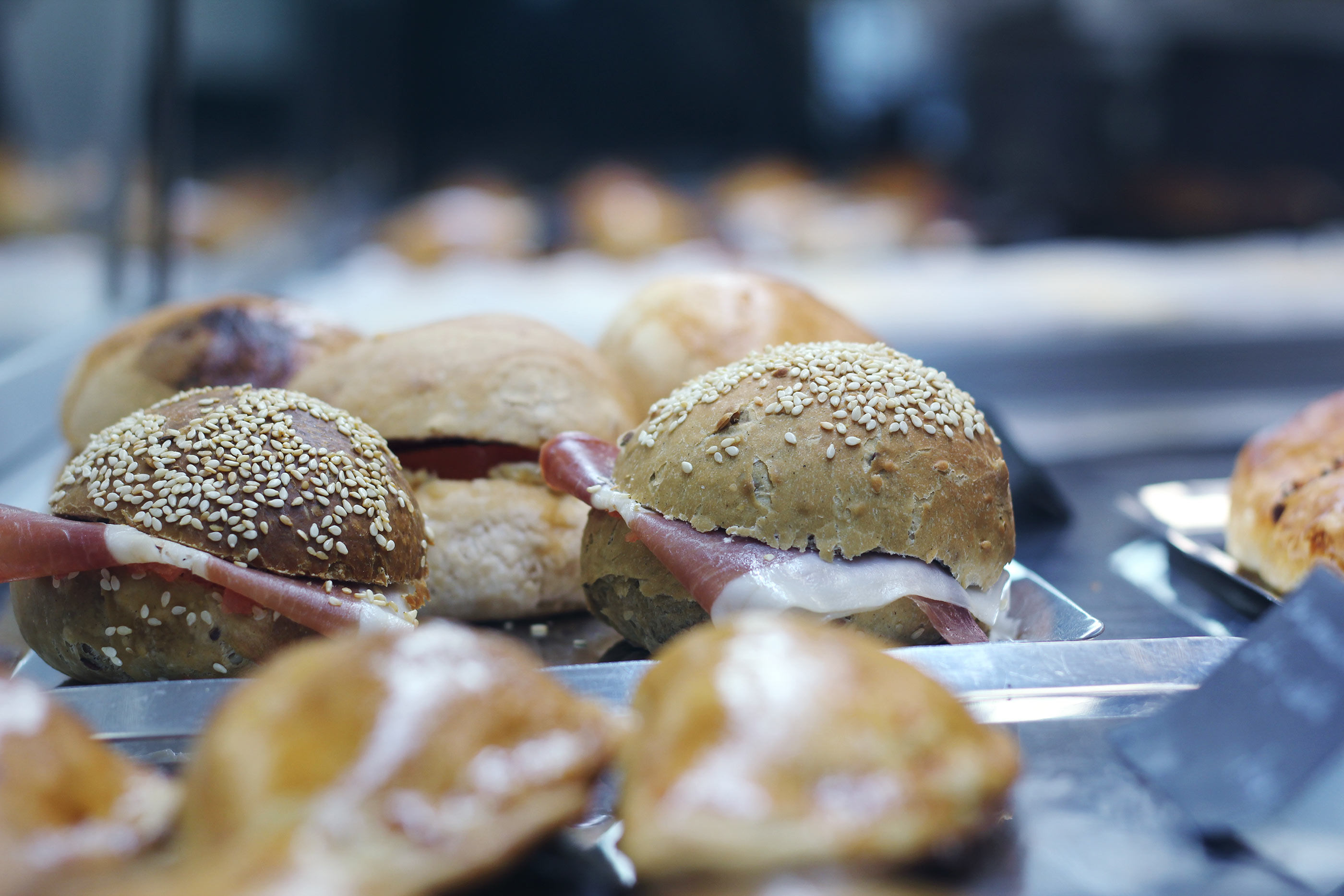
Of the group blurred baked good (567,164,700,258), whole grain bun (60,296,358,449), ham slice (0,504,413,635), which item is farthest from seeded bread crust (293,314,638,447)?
blurred baked good (567,164,700,258)

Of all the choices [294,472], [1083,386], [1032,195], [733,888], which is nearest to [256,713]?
[733,888]

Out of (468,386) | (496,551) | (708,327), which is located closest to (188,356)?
(468,386)

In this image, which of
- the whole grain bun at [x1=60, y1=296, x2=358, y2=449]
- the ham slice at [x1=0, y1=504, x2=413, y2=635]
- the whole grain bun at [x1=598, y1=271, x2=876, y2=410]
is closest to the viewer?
the ham slice at [x1=0, y1=504, x2=413, y2=635]

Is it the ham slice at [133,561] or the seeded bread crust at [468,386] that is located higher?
the seeded bread crust at [468,386]

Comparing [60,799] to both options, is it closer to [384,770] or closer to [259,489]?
[384,770]

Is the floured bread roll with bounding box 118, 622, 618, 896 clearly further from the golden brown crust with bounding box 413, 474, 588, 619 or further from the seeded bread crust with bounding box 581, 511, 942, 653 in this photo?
the golden brown crust with bounding box 413, 474, 588, 619

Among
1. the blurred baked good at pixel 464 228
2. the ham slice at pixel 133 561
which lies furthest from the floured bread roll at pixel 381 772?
the blurred baked good at pixel 464 228

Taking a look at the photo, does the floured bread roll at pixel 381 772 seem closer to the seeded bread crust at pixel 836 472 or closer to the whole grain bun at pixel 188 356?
the seeded bread crust at pixel 836 472
